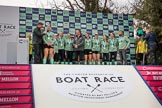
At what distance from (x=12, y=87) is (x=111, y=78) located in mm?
2054

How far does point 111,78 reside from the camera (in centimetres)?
730

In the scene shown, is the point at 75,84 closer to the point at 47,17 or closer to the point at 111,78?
the point at 111,78

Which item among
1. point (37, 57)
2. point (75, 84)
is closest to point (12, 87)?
point (75, 84)

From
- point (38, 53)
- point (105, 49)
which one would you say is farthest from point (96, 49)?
point (38, 53)

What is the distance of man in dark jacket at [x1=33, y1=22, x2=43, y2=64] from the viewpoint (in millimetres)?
10141

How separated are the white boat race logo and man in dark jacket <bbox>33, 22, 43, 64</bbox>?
327 cm

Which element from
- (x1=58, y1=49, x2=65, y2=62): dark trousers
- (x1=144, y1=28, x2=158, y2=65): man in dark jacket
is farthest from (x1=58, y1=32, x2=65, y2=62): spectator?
(x1=144, y1=28, x2=158, y2=65): man in dark jacket

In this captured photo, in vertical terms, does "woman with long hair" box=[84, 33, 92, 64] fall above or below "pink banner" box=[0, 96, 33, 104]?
above

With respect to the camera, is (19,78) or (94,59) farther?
(94,59)

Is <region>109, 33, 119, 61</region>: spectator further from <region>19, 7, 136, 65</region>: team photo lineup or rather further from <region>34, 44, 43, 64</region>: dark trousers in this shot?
<region>34, 44, 43, 64</region>: dark trousers

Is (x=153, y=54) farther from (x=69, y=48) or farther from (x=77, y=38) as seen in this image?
(x=69, y=48)

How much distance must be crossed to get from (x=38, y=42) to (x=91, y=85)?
3647 mm

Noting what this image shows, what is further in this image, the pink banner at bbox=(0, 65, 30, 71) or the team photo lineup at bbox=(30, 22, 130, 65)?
the team photo lineup at bbox=(30, 22, 130, 65)

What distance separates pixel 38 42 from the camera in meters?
10.2
